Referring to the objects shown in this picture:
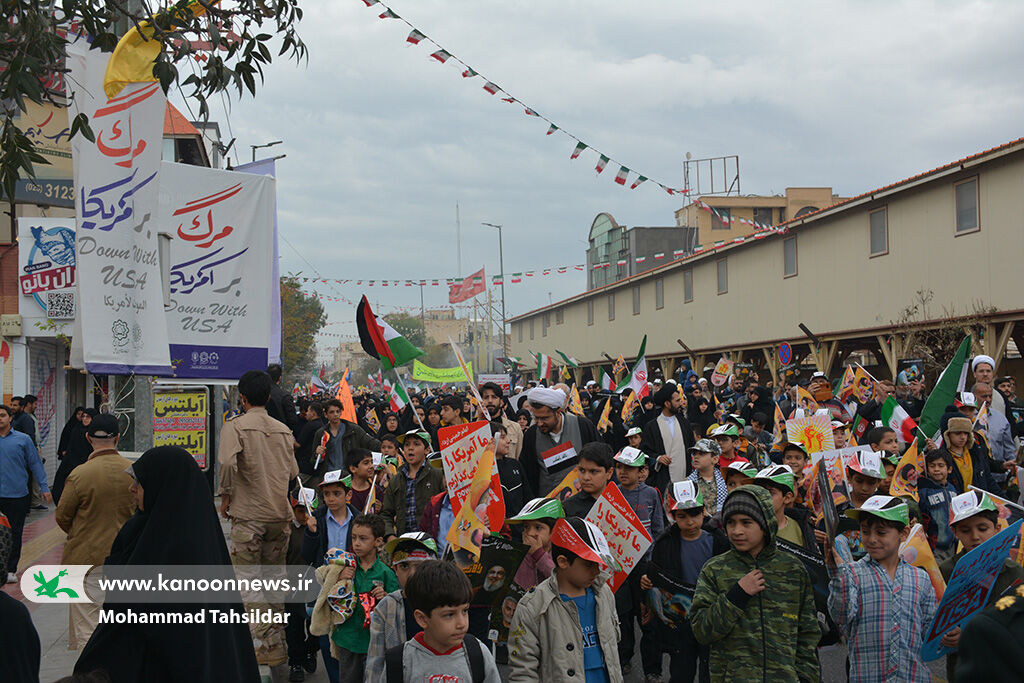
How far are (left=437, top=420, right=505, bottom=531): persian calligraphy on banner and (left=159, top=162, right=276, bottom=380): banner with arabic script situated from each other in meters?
3.58

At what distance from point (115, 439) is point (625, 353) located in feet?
122

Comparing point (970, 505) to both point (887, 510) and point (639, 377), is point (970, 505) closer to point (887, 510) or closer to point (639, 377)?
point (887, 510)

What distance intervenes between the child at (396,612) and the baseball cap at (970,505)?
2.84 meters

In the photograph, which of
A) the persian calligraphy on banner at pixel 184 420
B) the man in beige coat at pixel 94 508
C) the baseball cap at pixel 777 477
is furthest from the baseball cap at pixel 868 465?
the persian calligraphy on banner at pixel 184 420

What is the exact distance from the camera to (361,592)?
5.57 m

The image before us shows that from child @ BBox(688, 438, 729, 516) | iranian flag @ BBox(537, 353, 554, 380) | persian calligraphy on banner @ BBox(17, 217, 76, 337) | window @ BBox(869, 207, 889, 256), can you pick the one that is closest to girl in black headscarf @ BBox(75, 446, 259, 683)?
child @ BBox(688, 438, 729, 516)

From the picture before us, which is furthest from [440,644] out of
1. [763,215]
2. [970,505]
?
[763,215]

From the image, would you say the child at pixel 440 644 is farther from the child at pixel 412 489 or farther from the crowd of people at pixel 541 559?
the child at pixel 412 489

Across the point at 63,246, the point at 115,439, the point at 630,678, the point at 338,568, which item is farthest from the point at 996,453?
the point at 63,246

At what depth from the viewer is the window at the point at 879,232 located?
24.3 m

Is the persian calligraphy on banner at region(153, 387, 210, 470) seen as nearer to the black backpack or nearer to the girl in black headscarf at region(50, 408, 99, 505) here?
the girl in black headscarf at region(50, 408, 99, 505)

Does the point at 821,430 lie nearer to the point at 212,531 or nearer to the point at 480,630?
the point at 480,630

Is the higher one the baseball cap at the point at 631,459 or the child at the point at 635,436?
the baseball cap at the point at 631,459

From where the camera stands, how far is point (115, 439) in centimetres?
705
